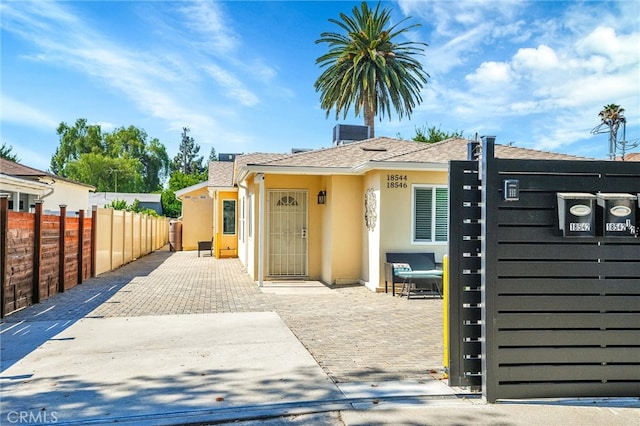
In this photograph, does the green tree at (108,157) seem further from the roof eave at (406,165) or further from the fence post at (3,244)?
the roof eave at (406,165)

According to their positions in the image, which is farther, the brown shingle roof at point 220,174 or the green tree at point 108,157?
the green tree at point 108,157

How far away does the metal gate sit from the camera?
4.12 m

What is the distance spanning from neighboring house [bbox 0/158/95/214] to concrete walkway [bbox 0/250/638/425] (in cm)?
535

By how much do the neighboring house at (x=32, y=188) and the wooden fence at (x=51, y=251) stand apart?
1.31 m

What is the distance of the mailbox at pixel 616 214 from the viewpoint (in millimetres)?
4160

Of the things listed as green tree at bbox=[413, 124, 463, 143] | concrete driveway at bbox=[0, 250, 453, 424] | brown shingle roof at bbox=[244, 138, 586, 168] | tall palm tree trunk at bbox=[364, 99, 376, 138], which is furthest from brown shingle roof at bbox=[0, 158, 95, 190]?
green tree at bbox=[413, 124, 463, 143]

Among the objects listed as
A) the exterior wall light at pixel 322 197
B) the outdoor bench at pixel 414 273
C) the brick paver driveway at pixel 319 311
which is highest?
the exterior wall light at pixel 322 197

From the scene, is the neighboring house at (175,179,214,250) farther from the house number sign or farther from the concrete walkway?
the house number sign

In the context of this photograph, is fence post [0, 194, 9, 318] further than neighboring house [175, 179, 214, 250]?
No

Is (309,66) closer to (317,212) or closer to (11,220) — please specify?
(317,212)

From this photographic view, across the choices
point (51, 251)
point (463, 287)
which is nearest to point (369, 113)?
point (51, 251)

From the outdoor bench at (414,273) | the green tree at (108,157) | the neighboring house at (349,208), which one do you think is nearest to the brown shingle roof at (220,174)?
the neighboring house at (349,208)

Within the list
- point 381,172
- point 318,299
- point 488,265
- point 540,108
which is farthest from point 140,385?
point 540,108

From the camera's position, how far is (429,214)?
1126 centimetres
